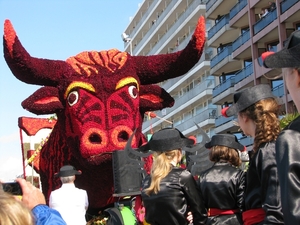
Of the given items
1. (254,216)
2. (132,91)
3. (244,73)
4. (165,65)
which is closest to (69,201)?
(132,91)

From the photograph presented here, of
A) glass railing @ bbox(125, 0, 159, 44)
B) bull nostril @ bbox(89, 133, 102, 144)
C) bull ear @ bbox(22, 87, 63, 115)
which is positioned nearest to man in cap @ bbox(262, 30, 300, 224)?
bull nostril @ bbox(89, 133, 102, 144)

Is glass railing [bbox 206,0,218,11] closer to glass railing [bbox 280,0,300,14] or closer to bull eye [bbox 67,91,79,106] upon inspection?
glass railing [bbox 280,0,300,14]

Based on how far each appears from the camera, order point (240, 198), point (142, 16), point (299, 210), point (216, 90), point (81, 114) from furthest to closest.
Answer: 1. point (142, 16)
2. point (216, 90)
3. point (81, 114)
4. point (240, 198)
5. point (299, 210)

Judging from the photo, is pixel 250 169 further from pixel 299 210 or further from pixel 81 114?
pixel 81 114

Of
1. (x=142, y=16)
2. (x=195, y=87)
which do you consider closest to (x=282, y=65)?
(x=195, y=87)

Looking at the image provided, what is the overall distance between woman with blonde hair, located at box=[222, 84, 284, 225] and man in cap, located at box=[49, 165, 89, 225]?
11.9ft

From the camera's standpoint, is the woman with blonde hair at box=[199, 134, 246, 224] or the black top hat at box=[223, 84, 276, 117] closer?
the black top hat at box=[223, 84, 276, 117]

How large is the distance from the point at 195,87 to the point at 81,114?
37725 mm

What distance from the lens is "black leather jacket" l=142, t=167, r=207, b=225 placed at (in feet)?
16.0

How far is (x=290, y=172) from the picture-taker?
2.26 metres

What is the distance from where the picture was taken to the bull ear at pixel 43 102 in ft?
26.0

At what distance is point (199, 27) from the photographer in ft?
25.5

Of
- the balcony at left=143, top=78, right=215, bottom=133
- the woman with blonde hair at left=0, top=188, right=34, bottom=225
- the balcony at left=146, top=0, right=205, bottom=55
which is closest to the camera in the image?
the woman with blonde hair at left=0, top=188, right=34, bottom=225

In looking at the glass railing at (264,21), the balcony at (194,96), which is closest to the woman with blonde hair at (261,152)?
the glass railing at (264,21)
